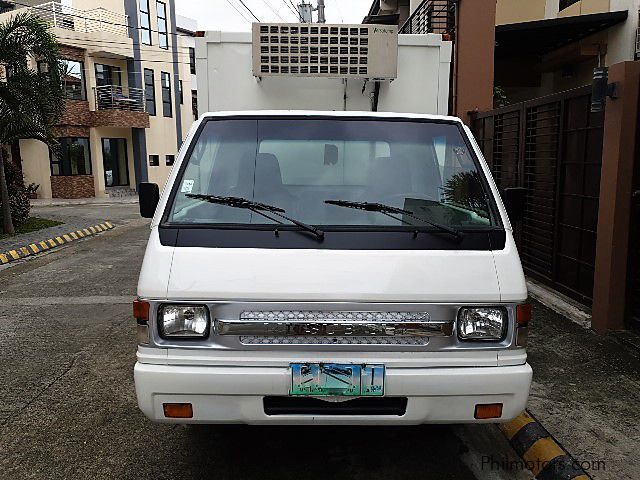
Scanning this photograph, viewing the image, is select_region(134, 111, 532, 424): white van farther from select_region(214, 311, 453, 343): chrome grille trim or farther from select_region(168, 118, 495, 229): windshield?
select_region(168, 118, 495, 229): windshield

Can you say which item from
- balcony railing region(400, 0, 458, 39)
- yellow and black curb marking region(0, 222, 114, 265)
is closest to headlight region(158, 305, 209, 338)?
balcony railing region(400, 0, 458, 39)

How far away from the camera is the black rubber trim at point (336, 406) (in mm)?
Result: 2797

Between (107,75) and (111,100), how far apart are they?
164cm

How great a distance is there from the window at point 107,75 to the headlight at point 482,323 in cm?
2715

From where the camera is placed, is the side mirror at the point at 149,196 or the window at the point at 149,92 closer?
the side mirror at the point at 149,196

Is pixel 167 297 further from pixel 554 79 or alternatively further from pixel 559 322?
pixel 554 79

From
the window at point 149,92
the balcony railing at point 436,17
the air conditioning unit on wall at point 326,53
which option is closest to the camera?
the air conditioning unit on wall at point 326,53

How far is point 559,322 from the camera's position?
18.2ft

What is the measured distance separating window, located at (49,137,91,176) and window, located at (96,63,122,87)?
303 cm

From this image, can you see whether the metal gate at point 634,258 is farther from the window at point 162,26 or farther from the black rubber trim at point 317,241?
the window at point 162,26

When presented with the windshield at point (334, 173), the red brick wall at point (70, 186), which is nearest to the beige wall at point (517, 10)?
the windshield at point (334, 173)

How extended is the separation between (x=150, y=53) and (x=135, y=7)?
219 cm

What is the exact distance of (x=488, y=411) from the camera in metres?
2.82

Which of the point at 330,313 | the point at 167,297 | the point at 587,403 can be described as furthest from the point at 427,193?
the point at 587,403
